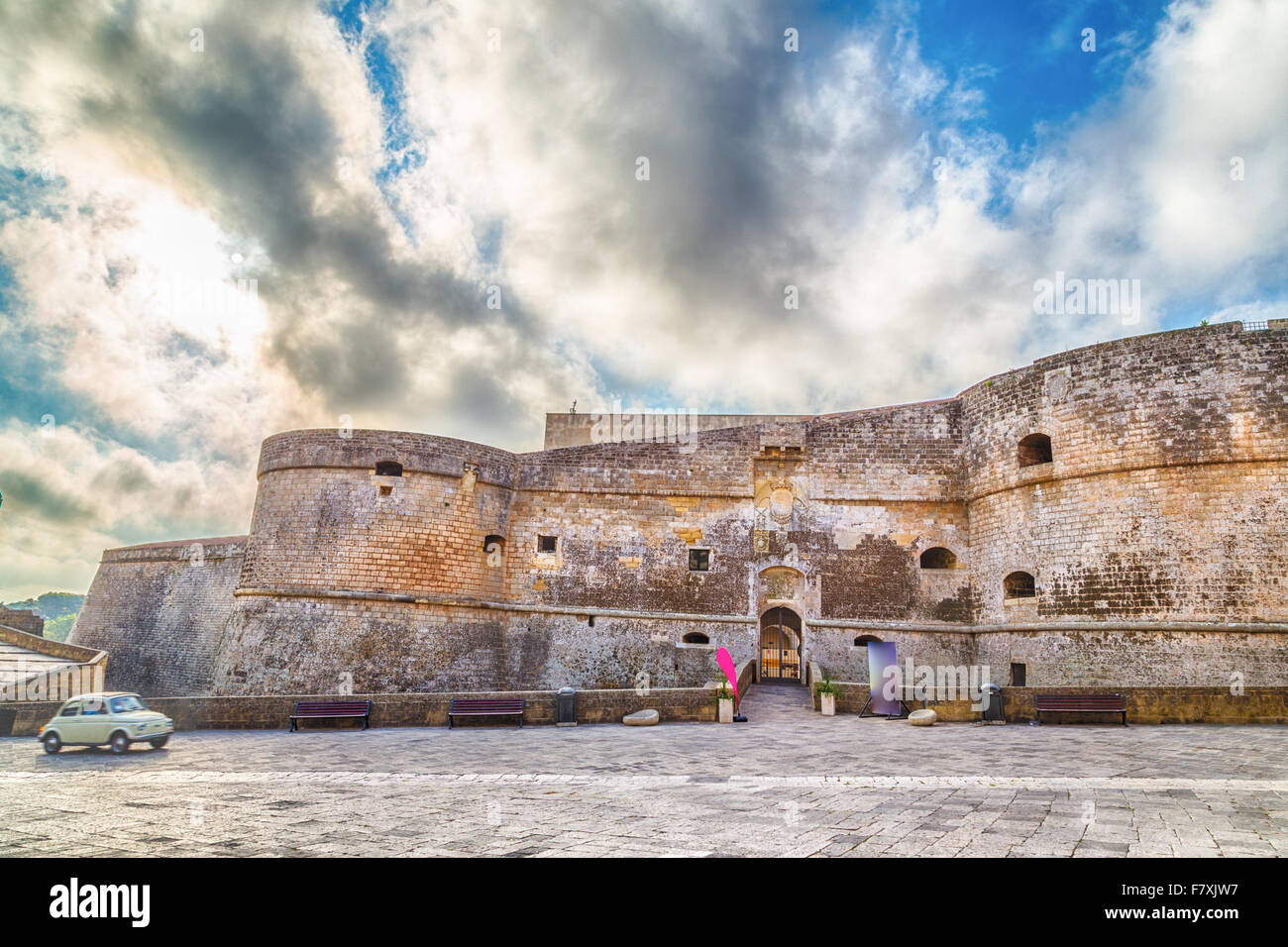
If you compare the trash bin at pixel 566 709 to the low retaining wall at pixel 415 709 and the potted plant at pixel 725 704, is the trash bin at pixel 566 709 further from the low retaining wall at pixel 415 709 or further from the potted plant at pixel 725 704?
the potted plant at pixel 725 704

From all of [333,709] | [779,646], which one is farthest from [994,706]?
[333,709]

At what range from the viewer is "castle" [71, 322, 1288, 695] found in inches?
555

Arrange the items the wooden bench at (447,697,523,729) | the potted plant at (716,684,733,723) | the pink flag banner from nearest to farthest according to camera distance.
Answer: the wooden bench at (447,697,523,729) < the potted plant at (716,684,733,723) < the pink flag banner

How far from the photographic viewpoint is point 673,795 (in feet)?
19.2

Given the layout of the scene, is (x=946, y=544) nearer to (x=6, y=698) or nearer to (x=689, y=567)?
(x=689, y=567)

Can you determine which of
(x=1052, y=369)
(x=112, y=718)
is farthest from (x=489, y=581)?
(x=1052, y=369)

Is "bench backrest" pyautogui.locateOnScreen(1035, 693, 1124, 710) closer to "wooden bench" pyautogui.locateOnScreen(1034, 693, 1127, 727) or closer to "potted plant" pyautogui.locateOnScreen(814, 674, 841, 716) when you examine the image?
"wooden bench" pyautogui.locateOnScreen(1034, 693, 1127, 727)

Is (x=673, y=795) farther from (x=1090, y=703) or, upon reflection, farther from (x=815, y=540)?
(x=815, y=540)

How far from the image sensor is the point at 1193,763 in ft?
23.2

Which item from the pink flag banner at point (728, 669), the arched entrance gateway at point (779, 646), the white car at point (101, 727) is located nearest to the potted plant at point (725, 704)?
the pink flag banner at point (728, 669)

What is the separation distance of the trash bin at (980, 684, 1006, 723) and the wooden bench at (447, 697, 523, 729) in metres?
8.12

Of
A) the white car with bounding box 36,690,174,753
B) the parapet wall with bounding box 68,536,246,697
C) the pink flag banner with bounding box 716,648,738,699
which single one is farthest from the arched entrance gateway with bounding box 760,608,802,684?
the parapet wall with bounding box 68,536,246,697

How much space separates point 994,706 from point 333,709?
1145 cm
